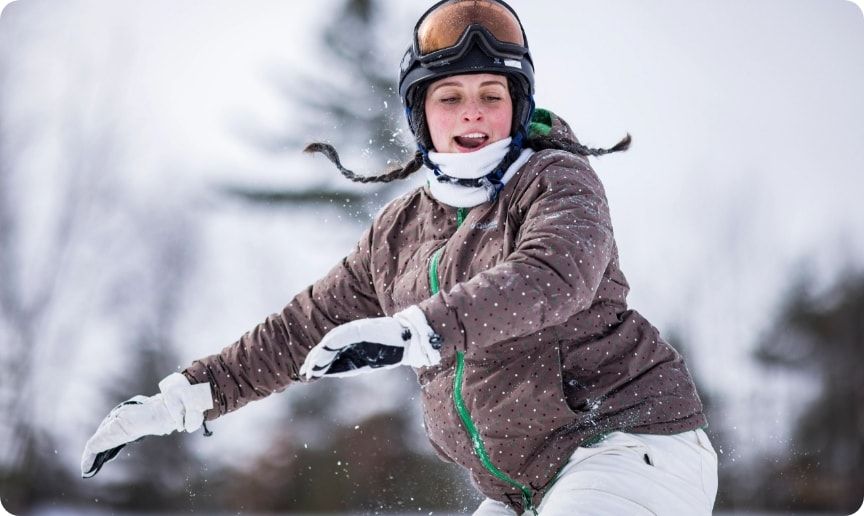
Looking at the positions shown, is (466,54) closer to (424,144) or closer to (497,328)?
(424,144)

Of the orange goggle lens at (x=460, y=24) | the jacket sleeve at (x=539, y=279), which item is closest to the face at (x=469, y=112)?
Result: the orange goggle lens at (x=460, y=24)

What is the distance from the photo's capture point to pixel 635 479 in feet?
6.79

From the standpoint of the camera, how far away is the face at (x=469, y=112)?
2396 millimetres

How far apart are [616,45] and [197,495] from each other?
5.17 meters

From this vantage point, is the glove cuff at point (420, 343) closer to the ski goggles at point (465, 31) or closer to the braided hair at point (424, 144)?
the braided hair at point (424, 144)

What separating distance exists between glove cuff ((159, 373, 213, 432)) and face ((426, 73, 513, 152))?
0.91 meters

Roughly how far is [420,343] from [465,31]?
1.00 metres

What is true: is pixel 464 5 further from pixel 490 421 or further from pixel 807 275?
pixel 807 275

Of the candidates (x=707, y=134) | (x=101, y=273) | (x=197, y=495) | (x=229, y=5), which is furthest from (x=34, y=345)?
(x=707, y=134)

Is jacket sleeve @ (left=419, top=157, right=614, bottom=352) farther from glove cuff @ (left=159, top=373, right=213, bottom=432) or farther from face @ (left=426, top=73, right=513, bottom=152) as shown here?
glove cuff @ (left=159, top=373, right=213, bottom=432)

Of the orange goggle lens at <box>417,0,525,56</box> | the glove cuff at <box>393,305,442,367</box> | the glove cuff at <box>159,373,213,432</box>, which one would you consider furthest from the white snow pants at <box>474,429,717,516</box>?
the orange goggle lens at <box>417,0,525,56</box>

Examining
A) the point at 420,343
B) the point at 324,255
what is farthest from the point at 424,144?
the point at 324,255

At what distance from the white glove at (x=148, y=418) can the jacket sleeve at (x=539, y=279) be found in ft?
3.30

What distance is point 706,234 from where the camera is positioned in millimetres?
9516
